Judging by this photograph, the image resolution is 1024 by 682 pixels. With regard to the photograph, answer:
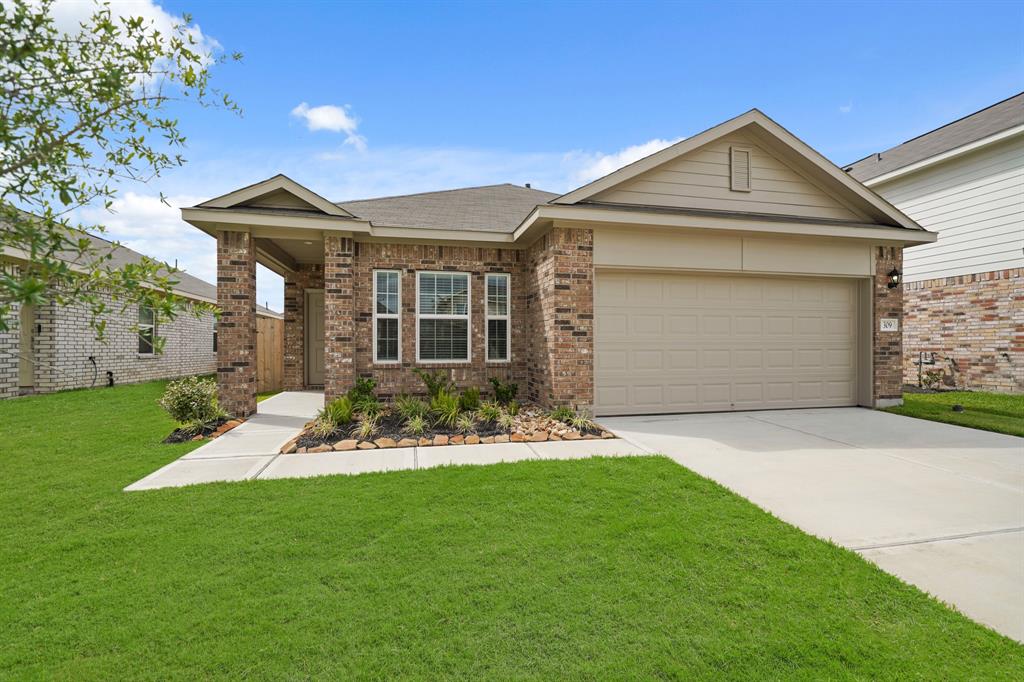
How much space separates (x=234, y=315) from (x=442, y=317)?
349 centimetres

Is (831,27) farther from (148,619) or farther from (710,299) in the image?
(148,619)

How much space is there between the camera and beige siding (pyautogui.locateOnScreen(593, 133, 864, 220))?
8016 mm

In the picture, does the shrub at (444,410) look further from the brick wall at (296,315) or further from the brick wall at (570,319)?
the brick wall at (296,315)

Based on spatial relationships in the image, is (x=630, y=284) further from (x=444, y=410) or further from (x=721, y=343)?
(x=444, y=410)

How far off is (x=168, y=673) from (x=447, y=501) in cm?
216

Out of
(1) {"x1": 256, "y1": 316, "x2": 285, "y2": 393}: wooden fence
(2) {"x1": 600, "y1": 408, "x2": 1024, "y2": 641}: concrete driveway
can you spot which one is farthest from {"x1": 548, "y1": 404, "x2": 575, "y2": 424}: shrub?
(1) {"x1": 256, "y1": 316, "x2": 285, "y2": 393}: wooden fence

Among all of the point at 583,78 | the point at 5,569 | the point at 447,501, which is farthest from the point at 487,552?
the point at 583,78

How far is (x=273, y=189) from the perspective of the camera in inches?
300

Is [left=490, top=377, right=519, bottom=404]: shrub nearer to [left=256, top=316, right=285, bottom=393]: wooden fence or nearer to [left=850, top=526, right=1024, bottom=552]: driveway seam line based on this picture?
[left=850, top=526, right=1024, bottom=552]: driveway seam line

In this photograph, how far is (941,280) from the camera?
39.0ft

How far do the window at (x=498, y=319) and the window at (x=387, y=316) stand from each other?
174cm

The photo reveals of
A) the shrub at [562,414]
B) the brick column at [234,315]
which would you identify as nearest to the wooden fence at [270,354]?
the brick column at [234,315]

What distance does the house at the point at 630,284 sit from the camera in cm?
756

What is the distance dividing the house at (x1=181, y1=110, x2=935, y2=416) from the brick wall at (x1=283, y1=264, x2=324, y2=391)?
190 cm
